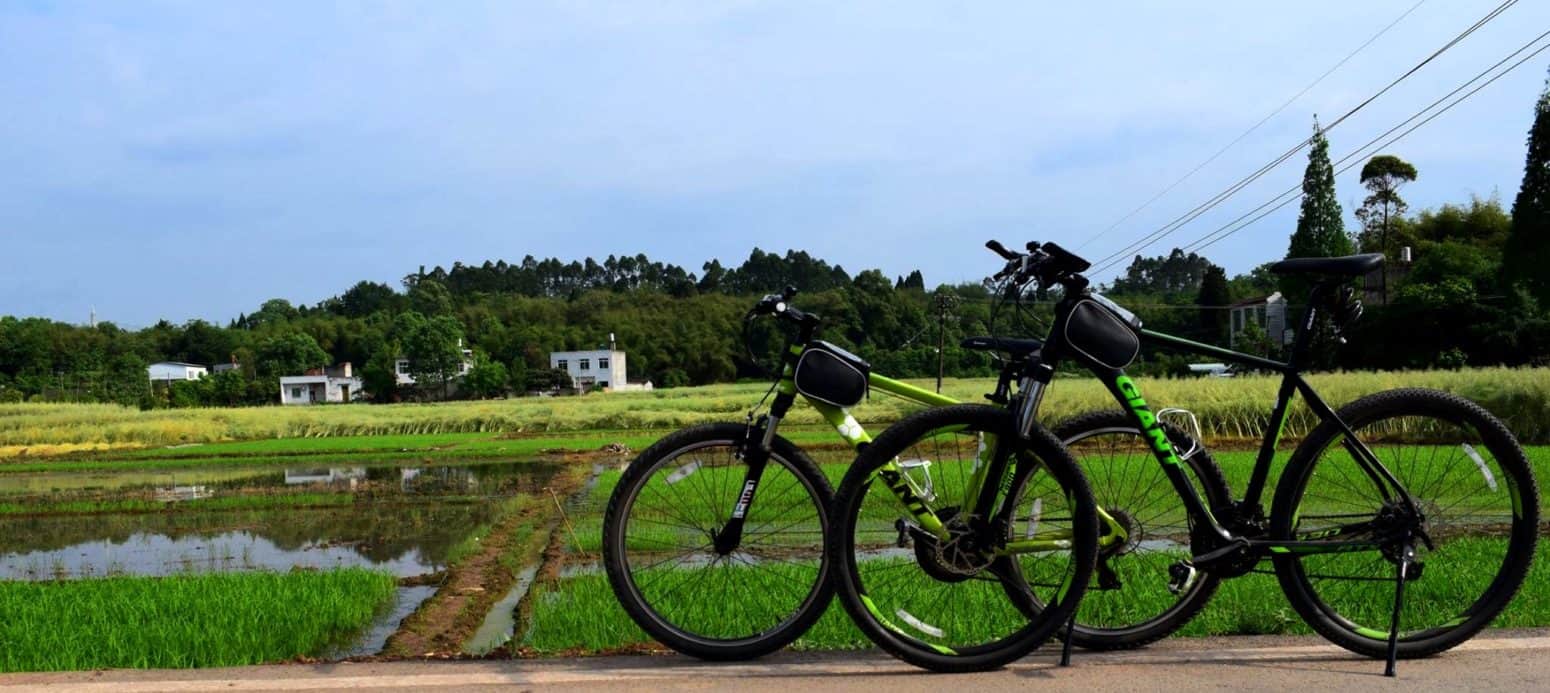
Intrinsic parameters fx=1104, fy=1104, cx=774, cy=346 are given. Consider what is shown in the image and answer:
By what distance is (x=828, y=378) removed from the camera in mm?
3902

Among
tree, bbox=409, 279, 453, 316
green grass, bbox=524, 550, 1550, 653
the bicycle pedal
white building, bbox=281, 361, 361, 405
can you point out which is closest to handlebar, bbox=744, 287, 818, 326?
green grass, bbox=524, 550, 1550, 653

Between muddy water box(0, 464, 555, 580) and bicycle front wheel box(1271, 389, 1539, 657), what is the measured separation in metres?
7.49

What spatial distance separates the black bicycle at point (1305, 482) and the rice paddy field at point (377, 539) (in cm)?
43

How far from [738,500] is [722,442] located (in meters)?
0.22

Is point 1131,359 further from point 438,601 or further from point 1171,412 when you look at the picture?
point 438,601

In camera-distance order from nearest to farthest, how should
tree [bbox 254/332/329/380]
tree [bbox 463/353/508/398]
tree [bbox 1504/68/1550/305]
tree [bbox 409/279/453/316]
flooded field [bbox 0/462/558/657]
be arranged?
1. flooded field [bbox 0/462/558/657]
2. tree [bbox 1504/68/1550/305]
3. tree [bbox 463/353/508/398]
4. tree [bbox 254/332/329/380]
5. tree [bbox 409/279/453/316]

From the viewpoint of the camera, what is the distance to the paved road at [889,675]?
3.51 meters

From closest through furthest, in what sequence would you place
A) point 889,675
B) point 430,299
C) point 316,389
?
point 889,675, point 316,389, point 430,299

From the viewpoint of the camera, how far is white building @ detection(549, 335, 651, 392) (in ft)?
287

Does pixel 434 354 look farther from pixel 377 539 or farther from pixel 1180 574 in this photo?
pixel 1180 574

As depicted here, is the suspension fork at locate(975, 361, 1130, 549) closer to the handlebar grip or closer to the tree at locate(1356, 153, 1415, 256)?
the handlebar grip

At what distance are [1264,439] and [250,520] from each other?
13.9 meters

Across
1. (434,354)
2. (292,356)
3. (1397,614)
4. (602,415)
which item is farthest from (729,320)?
(292,356)

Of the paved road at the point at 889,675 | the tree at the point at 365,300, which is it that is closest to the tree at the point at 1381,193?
the paved road at the point at 889,675
